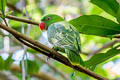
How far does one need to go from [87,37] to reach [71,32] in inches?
54.0

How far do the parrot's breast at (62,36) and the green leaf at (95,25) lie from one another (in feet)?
0.27

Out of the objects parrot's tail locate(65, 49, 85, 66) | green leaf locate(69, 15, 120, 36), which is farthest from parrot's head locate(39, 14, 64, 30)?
parrot's tail locate(65, 49, 85, 66)

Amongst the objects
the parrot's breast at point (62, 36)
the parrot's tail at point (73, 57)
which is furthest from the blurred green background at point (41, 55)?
the parrot's tail at point (73, 57)

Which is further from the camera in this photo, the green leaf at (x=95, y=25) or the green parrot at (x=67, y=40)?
the green leaf at (x=95, y=25)

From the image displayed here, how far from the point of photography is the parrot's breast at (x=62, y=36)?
3.01 feet

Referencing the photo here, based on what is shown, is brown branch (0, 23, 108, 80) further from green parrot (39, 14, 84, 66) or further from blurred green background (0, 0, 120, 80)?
blurred green background (0, 0, 120, 80)

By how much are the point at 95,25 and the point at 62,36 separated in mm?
182

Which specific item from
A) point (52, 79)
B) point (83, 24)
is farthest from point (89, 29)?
point (52, 79)

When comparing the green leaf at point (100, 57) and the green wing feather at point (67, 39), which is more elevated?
the green wing feather at point (67, 39)

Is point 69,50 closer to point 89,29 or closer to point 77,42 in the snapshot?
point 77,42

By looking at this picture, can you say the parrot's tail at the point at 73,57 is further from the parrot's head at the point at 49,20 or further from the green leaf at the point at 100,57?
the parrot's head at the point at 49,20

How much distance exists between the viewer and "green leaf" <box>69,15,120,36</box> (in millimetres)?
1071

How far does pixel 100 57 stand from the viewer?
3.53ft

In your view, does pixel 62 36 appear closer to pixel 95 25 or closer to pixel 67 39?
pixel 67 39
